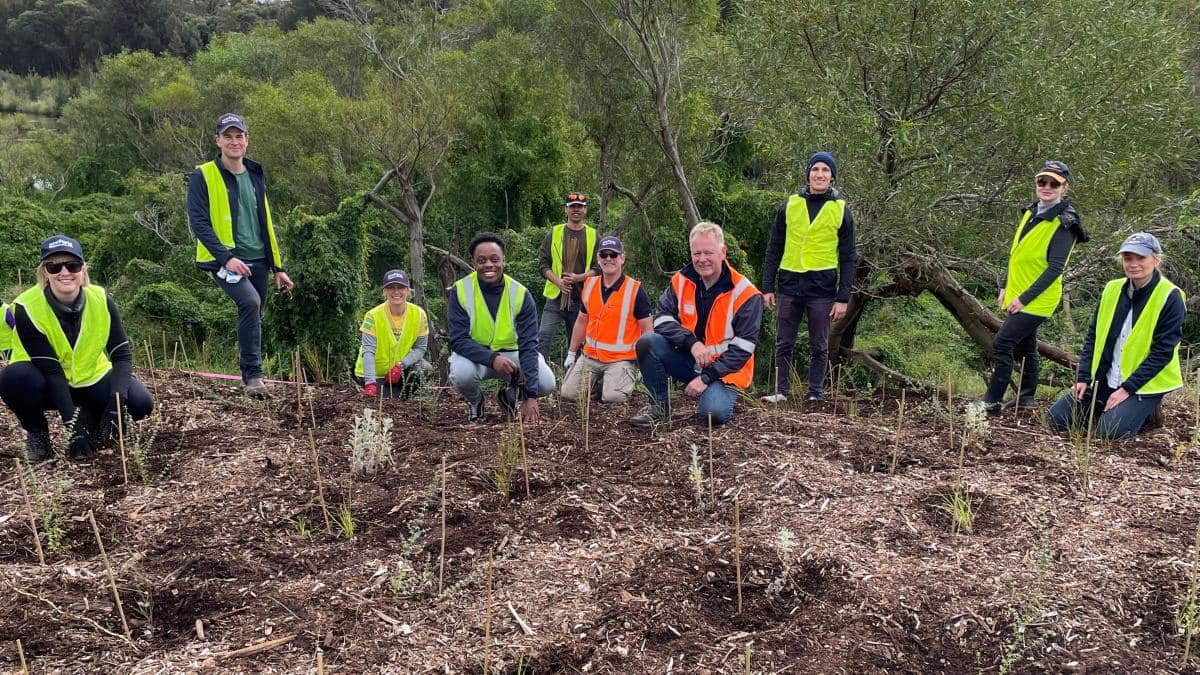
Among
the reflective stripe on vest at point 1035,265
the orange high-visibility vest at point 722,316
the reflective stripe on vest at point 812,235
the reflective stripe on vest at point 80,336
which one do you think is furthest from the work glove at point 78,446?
the reflective stripe on vest at point 1035,265

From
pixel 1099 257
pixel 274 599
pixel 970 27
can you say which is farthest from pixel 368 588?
pixel 1099 257

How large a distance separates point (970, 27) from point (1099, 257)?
8.35ft

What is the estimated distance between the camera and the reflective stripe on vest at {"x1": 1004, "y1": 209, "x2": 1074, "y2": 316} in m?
5.40

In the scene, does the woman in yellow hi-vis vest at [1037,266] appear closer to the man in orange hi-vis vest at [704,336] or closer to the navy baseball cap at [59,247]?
the man in orange hi-vis vest at [704,336]

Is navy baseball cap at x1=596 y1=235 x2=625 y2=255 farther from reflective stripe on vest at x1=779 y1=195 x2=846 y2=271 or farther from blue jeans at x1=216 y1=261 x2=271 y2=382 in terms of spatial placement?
blue jeans at x1=216 y1=261 x2=271 y2=382

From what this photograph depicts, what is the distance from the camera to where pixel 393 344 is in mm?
6215

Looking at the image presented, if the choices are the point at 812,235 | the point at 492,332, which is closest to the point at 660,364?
the point at 492,332

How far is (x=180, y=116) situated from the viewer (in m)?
32.2

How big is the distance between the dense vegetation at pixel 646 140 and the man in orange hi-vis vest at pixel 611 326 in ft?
8.67

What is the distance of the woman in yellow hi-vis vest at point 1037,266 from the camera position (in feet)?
17.4

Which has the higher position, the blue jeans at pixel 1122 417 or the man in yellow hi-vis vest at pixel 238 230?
the man in yellow hi-vis vest at pixel 238 230

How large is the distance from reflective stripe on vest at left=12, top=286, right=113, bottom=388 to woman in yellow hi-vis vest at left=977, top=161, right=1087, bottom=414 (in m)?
5.37

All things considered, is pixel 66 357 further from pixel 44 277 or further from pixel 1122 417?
pixel 1122 417

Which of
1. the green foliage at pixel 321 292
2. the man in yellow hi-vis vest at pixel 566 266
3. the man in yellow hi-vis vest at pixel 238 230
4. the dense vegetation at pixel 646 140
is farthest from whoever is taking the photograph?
the green foliage at pixel 321 292
